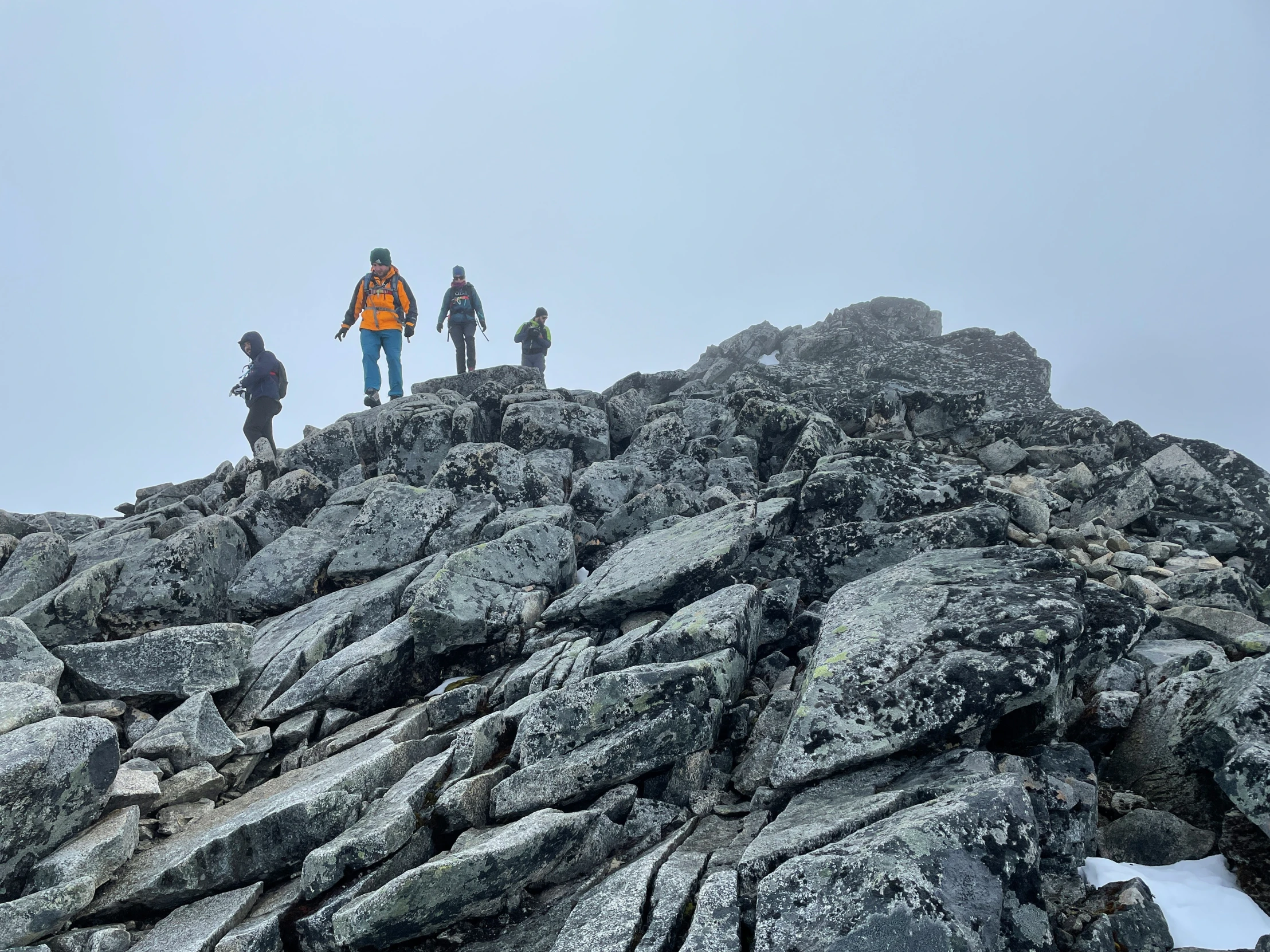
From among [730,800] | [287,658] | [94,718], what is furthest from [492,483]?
[730,800]

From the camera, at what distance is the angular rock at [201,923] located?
750 cm

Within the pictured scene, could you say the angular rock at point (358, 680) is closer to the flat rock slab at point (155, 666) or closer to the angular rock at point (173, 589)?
the flat rock slab at point (155, 666)

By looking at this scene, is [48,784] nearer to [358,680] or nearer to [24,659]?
[358,680]

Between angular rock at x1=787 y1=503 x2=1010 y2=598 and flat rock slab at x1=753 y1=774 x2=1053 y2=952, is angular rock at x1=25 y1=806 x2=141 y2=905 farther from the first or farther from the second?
angular rock at x1=787 y1=503 x2=1010 y2=598

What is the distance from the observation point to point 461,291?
3659 centimetres

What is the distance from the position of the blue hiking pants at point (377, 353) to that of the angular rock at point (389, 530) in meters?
11.3

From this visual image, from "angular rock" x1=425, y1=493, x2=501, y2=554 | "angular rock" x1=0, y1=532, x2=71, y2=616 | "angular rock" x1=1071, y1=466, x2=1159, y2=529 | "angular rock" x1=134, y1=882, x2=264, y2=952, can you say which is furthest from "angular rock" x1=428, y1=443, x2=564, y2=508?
"angular rock" x1=1071, y1=466, x2=1159, y2=529

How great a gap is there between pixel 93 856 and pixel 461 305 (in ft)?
102

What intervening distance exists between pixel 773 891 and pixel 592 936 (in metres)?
1.71

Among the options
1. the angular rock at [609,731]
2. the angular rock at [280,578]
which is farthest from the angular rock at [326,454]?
the angular rock at [609,731]

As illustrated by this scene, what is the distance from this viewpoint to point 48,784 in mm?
8656

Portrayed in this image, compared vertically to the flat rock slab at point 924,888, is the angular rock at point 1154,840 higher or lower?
lower

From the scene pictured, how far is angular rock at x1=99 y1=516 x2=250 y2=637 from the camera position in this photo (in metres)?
17.2

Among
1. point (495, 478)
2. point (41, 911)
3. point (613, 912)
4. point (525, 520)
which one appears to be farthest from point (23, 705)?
point (495, 478)
